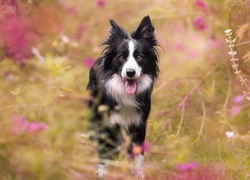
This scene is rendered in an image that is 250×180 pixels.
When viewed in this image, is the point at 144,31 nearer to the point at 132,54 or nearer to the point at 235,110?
the point at 132,54

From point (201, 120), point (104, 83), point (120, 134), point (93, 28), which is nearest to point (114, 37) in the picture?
point (104, 83)

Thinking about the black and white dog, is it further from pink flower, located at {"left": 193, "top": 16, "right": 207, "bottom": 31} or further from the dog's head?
pink flower, located at {"left": 193, "top": 16, "right": 207, "bottom": 31}

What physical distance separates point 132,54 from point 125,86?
34 centimetres

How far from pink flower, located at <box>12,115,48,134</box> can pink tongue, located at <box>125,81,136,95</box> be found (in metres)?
2.35

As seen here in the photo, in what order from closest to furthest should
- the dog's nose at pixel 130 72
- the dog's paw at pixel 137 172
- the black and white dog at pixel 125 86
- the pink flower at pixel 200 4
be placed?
the dog's paw at pixel 137 172 → the dog's nose at pixel 130 72 → the black and white dog at pixel 125 86 → the pink flower at pixel 200 4

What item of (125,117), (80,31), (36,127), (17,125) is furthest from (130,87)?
(80,31)

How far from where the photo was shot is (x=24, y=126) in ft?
8.64

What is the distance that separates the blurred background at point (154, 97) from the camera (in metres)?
2.67

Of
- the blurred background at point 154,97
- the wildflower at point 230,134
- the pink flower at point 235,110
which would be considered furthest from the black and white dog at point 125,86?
the pink flower at point 235,110

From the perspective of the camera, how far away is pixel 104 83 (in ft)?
16.8

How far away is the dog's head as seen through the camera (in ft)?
16.0

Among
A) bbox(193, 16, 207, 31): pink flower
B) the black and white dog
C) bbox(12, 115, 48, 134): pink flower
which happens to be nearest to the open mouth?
the black and white dog

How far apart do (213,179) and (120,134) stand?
1.23 m

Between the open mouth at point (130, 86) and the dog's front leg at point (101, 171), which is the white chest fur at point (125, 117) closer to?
the open mouth at point (130, 86)
